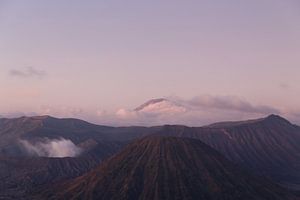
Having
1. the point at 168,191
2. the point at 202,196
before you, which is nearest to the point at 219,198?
the point at 202,196

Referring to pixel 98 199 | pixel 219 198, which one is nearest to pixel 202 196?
pixel 219 198

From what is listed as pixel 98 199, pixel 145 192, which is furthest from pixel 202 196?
pixel 98 199

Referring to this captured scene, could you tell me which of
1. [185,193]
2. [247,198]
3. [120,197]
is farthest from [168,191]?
[247,198]

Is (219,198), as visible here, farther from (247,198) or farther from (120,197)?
(120,197)

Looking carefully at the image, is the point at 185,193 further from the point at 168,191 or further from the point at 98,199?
the point at 98,199

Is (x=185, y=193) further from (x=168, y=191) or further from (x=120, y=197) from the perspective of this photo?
(x=120, y=197)

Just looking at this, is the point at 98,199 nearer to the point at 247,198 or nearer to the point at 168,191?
the point at 168,191
